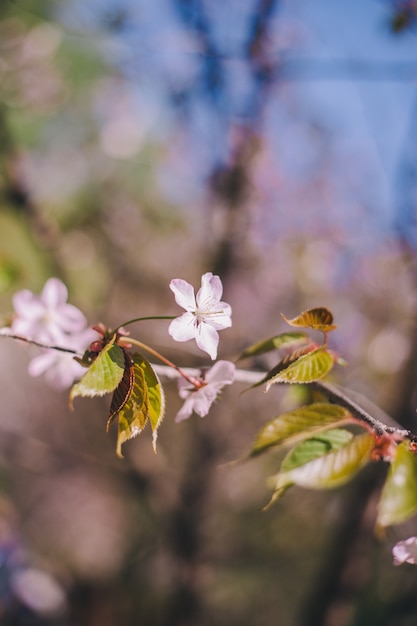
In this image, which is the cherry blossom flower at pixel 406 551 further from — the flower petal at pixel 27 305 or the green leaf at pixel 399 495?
the flower petal at pixel 27 305

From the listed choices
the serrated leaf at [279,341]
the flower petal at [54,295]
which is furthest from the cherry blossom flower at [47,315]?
the serrated leaf at [279,341]

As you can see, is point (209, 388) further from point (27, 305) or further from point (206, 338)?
point (27, 305)

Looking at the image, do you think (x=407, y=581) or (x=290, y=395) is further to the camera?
(x=407, y=581)

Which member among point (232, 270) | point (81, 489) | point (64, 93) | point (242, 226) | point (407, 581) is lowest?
point (81, 489)

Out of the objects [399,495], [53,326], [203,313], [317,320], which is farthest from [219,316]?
[53,326]

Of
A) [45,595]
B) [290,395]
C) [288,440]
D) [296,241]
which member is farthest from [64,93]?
[288,440]

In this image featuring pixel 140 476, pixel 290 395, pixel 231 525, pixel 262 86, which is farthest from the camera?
pixel 231 525

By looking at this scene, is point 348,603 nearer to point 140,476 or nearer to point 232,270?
point 140,476

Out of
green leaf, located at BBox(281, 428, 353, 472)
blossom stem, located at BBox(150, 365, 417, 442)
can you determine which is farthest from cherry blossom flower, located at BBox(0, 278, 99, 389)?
green leaf, located at BBox(281, 428, 353, 472)

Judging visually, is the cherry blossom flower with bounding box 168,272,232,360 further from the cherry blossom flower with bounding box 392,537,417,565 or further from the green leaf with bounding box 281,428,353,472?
the cherry blossom flower with bounding box 392,537,417,565
